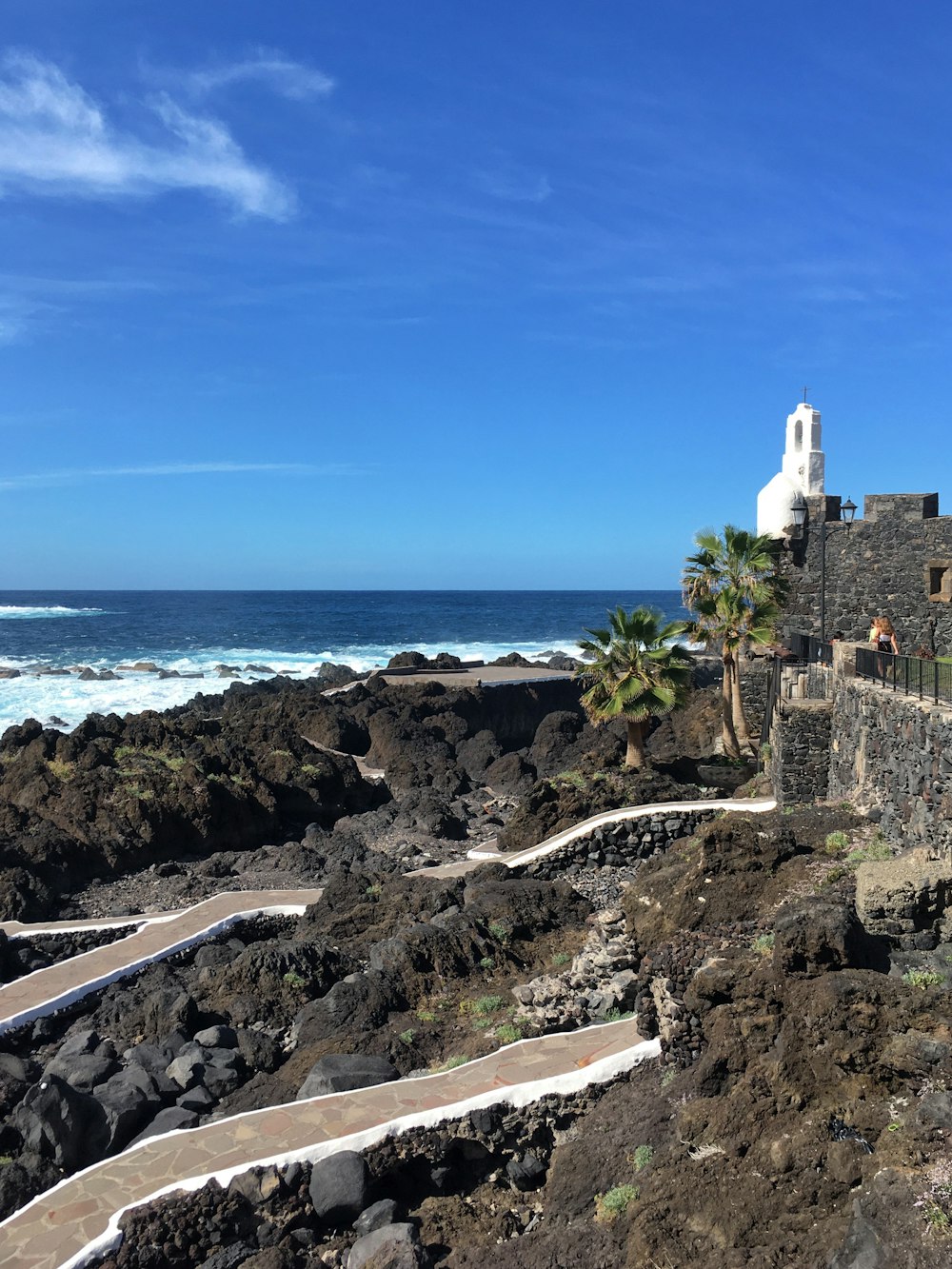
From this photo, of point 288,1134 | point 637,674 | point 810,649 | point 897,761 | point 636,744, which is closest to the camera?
point 288,1134

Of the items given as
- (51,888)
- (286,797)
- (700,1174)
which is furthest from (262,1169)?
(286,797)

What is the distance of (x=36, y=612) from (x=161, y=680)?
70.1 metres

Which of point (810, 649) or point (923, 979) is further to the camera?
point (810, 649)

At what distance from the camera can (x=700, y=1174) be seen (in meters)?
6.39

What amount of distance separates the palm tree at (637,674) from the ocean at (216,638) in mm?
13118

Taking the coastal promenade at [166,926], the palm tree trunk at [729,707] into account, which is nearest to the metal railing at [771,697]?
the palm tree trunk at [729,707]

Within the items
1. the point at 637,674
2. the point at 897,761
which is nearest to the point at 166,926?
the point at 637,674

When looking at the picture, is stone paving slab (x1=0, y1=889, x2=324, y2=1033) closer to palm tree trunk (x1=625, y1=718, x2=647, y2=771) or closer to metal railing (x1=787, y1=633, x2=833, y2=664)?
palm tree trunk (x1=625, y1=718, x2=647, y2=771)

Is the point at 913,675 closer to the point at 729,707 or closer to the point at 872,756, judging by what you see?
the point at 872,756

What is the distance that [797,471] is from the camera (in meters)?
23.4

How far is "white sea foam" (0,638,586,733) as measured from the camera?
4628 centimetres

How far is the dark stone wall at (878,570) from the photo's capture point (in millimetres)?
21953

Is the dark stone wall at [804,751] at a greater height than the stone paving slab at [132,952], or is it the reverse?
the dark stone wall at [804,751]

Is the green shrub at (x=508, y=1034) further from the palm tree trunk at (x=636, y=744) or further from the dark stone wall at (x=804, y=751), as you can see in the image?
the palm tree trunk at (x=636, y=744)
